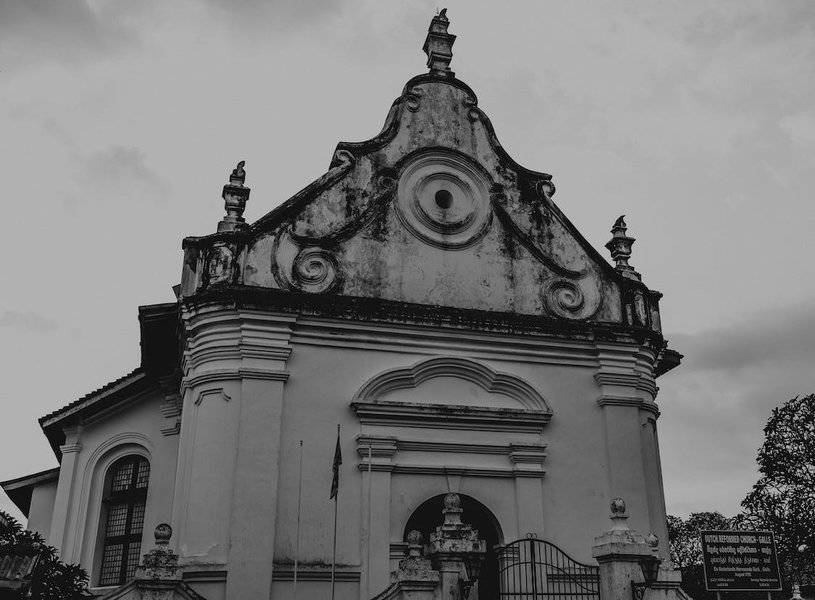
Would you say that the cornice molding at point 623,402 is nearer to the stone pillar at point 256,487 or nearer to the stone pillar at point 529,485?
the stone pillar at point 529,485

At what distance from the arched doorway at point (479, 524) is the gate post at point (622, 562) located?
3.35 metres

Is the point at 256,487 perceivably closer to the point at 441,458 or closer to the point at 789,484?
the point at 441,458

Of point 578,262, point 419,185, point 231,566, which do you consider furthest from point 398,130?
point 231,566

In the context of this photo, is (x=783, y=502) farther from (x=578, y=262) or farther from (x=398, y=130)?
(x=398, y=130)

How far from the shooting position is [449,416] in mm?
15867

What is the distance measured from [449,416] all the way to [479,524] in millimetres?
2042

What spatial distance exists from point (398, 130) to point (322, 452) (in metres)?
7.13

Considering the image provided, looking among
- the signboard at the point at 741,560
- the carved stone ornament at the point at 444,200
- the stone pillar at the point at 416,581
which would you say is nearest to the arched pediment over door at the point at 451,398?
the carved stone ornament at the point at 444,200

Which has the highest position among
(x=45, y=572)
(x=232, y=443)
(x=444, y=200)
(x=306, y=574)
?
(x=444, y=200)

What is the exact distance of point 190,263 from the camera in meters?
16.3

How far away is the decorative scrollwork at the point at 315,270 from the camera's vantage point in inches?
632

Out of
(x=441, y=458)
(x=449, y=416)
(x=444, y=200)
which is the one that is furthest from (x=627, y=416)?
(x=444, y=200)

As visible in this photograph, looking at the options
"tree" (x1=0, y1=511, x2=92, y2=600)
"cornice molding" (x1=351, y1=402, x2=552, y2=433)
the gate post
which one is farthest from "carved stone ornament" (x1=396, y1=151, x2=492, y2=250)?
"tree" (x1=0, y1=511, x2=92, y2=600)

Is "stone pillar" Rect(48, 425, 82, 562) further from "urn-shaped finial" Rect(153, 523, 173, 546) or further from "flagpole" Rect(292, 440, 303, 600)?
"urn-shaped finial" Rect(153, 523, 173, 546)
